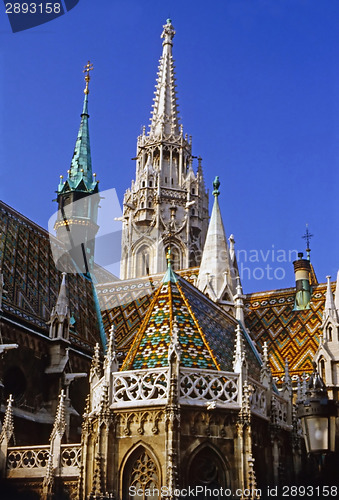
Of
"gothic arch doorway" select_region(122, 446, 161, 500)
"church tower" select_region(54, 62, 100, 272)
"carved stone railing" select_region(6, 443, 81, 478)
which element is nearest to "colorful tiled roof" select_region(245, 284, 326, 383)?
"church tower" select_region(54, 62, 100, 272)

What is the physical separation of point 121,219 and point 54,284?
14.6 m

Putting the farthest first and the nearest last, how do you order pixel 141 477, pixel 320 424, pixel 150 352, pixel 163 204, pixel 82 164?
1. pixel 163 204
2. pixel 82 164
3. pixel 150 352
4. pixel 141 477
5. pixel 320 424

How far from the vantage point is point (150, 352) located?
14.5 m

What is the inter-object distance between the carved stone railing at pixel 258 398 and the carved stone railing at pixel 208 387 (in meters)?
0.40

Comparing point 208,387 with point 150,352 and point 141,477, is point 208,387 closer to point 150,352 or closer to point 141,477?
point 150,352

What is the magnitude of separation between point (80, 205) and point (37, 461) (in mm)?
17493

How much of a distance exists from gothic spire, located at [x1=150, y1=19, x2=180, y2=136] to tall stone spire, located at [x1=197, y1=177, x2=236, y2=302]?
13.8 meters

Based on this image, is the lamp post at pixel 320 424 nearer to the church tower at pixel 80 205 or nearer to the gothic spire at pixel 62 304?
the gothic spire at pixel 62 304

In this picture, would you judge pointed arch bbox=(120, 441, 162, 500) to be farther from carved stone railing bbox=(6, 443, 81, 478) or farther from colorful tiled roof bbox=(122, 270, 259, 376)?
carved stone railing bbox=(6, 443, 81, 478)

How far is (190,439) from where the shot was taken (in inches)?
518

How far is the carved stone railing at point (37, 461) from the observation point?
1559cm

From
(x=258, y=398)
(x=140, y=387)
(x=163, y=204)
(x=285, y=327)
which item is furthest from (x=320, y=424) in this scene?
(x=163, y=204)

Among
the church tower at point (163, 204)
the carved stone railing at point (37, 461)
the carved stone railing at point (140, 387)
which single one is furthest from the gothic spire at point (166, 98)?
the carved stone railing at point (140, 387)

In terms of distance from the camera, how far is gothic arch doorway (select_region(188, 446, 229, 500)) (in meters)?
13.0
